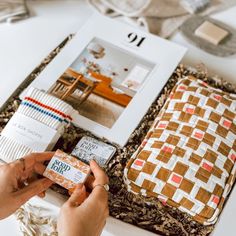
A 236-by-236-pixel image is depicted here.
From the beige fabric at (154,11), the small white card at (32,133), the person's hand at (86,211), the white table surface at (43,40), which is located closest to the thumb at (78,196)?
the person's hand at (86,211)

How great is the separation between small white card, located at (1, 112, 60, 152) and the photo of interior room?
0.31 ft

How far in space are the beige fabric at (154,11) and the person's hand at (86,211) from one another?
1.47 ft

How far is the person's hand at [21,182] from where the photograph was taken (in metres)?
0.73

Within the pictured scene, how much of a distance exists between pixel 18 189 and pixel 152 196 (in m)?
0.23

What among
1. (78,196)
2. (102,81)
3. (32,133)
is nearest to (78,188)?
(78,196)

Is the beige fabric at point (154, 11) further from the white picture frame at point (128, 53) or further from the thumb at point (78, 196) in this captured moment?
the thumb at point (78, 196)

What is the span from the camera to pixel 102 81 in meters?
0.94

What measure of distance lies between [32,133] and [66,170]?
4.0 inches

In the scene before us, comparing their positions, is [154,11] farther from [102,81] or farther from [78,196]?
[78,196]

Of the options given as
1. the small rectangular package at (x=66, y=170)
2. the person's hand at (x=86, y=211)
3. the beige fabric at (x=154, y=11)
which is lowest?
the person's hand at (x=86, y=211)

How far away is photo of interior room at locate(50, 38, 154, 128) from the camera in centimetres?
90

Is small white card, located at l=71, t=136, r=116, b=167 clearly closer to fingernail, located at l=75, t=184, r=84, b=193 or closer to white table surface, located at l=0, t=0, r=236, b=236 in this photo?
fingernail, located at l=75, t=184, r=84, b=193

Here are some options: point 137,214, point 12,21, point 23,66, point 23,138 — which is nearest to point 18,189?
point 23,138

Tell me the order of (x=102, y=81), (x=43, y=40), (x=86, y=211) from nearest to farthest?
(x=86, y=211) < (x=102, y=81) < (x=43, y=40)
